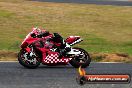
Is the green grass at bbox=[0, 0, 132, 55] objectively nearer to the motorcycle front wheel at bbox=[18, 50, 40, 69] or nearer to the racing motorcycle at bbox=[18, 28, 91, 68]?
the racing motorcycle at bbox=[18, 28, 91, 68]

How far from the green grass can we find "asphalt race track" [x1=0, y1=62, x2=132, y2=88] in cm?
546

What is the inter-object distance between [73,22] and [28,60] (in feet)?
48.8

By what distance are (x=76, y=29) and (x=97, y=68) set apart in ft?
41.2

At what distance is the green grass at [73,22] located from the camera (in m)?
23.4

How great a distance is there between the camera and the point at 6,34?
82.4ft

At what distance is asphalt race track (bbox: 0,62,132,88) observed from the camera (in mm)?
11484

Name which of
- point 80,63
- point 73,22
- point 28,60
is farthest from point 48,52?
point 73,22

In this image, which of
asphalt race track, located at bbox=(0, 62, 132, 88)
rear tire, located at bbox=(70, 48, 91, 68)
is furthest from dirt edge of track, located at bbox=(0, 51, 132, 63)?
rear tire, located at bbox=(70, 48, 91, 68)

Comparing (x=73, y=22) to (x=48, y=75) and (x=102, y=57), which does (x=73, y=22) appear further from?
(x=48, y=75)

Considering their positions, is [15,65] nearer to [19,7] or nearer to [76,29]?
[76,29]

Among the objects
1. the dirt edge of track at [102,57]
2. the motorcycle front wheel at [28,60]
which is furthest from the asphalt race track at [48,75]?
the dirt edge of track at [102,57]

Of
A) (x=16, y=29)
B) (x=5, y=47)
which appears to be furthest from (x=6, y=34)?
(x=5, y=47)

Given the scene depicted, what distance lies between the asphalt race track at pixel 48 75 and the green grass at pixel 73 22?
5.46m

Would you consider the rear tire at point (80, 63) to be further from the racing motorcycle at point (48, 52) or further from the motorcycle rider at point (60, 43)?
the motorcycle rider at point (60, 43)
